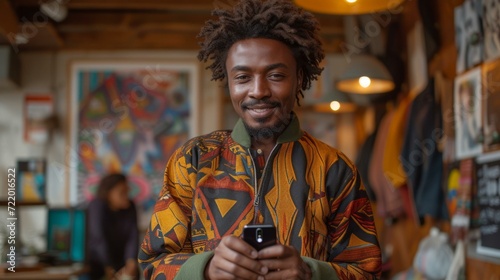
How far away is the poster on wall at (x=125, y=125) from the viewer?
5.42m

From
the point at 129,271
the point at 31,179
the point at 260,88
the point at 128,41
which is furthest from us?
the point at 128,41

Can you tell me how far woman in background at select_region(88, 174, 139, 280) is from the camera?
4.45 metres

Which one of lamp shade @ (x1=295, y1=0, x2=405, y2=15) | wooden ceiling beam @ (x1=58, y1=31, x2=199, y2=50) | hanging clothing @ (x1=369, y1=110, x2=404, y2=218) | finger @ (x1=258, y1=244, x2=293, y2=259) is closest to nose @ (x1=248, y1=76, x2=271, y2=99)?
finger @ (x1=258, y1=244, x2=293, y2=259)

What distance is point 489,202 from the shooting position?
3.04m

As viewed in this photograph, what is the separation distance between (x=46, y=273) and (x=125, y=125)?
68.9 inches

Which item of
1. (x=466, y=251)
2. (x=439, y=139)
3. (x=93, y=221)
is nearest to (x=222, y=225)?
(x=466, y=251)

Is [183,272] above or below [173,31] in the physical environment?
below

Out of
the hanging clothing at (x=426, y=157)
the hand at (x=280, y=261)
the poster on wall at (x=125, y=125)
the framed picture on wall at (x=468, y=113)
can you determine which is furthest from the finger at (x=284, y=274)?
the poster on wall at (x=125, y=125)

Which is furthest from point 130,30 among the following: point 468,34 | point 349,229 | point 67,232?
point 349,229

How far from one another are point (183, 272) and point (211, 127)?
436cm

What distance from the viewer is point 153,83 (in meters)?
5.53

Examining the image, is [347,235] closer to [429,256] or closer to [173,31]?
[429,256]

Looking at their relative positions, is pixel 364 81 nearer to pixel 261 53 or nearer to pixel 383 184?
pixel 383 184

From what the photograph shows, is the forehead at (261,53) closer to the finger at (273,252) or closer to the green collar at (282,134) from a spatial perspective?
the green collar at (282,134)
